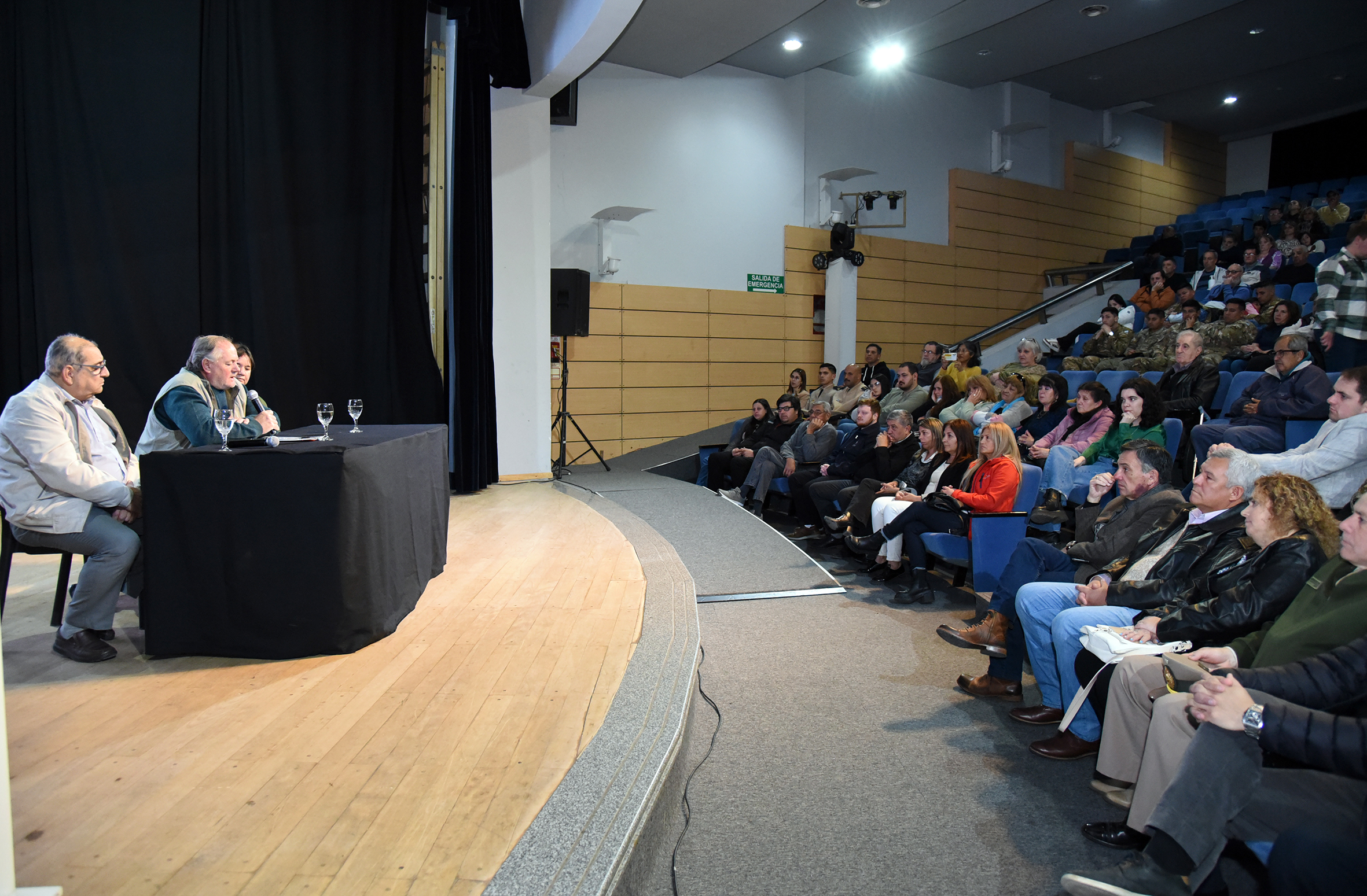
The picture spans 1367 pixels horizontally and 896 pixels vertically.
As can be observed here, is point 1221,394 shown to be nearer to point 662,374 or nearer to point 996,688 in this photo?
point 996,688

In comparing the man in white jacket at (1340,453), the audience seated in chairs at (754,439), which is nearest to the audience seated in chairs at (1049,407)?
the audience seated in chairs at (754,439)

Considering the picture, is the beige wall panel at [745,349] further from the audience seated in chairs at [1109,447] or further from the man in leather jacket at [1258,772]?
Result: the man in leather jacket at [1258,772]

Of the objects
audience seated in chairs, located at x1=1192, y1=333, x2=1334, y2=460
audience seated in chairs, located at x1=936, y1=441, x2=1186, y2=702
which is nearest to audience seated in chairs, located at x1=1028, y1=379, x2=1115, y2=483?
audience seated in chairs, located at x1=1192, y1=333, x2=1334, y2=460

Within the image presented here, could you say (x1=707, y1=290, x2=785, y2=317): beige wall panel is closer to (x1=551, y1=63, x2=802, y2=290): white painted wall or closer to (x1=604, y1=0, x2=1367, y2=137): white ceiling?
(x1=551, y1=63, x2=802, y2=290): white painted wall

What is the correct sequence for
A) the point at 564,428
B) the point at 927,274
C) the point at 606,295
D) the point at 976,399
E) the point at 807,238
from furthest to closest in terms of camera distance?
the point at 927,274
the point at 807,238
the point at 606,295
the point at 564,428
the point at 976,399

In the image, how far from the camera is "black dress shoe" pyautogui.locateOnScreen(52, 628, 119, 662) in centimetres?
246

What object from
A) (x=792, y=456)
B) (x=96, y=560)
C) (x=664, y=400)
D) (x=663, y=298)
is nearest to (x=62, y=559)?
(x=96, y=560)

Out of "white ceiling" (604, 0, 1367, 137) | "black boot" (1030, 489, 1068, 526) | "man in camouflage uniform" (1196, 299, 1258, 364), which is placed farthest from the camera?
"white ceiling" (604, 0, 1367, 137)

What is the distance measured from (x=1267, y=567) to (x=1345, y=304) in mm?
3516

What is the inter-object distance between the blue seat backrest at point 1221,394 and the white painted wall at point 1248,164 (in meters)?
10.2

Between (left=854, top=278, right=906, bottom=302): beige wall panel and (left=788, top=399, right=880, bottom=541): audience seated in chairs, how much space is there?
4.74m

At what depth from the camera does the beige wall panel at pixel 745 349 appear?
350 inches

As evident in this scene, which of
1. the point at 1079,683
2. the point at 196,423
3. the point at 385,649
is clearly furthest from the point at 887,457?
the point at 196,423

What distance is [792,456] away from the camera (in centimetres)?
593
